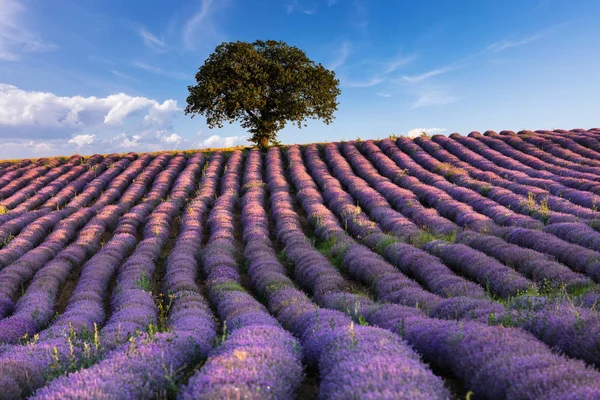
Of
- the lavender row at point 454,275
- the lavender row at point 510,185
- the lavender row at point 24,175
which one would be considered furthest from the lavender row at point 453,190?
the lavender row at point 24,175

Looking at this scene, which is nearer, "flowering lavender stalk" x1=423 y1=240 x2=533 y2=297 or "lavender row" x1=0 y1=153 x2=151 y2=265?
"flowering lavender stalk" x1=423 y1=240 x2=533 y2=297

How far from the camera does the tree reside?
35.3m

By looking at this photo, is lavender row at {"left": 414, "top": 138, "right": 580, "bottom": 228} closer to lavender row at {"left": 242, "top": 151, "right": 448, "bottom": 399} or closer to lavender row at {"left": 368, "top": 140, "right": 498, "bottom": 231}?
lavender row at {"left": 368, "top": 140, "right": 498, "bottom": 231}

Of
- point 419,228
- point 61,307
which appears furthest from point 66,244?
point 419,228

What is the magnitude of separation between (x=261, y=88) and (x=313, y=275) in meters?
26.7

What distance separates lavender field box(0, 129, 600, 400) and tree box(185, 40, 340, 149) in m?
5.37

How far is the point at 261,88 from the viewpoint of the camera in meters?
36.1

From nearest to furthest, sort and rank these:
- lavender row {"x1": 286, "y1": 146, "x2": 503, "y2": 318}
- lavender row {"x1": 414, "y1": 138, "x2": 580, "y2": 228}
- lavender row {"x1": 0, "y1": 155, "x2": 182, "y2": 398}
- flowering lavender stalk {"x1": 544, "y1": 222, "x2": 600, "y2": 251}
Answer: lavender row {"x1": 0, "y1": 155, "x2": 182, "y2": 398}
lavender row {"x1": 286, "y1": 146, "x2": 503, "y2": 318}
flowering lavender stalk {"x1": 544, "y1": 222, "x2": 600, "y2": 251}
lavender row {"x1": 414, "y1": 138, "x2": 580, "y2": 228}

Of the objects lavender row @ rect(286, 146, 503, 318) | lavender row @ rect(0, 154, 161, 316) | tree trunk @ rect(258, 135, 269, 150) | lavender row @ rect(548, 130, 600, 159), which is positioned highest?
lavender row @ rect(548, 130, 600, 159)

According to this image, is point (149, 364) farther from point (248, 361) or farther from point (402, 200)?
point (402, 200)

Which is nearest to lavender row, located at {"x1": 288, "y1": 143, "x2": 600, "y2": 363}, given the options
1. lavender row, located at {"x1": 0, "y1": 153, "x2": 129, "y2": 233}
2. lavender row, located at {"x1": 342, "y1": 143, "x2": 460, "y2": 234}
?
lavender row, located at {"x1": 342, "y1": 143, "x2": 460, "y2": 234}

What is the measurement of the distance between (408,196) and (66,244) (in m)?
13.0

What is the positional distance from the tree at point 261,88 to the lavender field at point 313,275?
5.37m

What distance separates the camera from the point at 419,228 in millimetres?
16328
